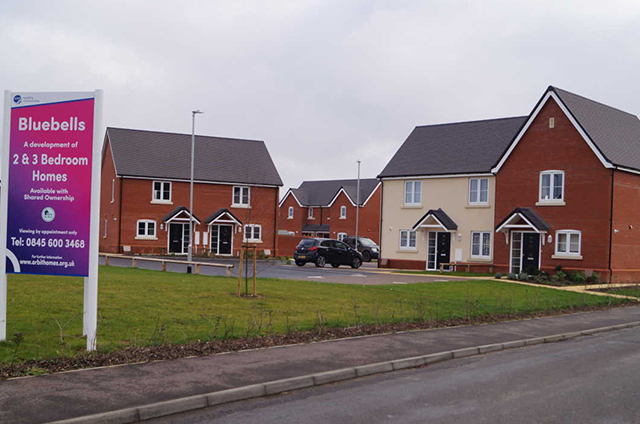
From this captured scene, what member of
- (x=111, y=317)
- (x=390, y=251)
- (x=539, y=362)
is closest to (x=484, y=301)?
(x=539, y=362)

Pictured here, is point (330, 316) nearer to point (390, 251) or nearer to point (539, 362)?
point (539, 362)

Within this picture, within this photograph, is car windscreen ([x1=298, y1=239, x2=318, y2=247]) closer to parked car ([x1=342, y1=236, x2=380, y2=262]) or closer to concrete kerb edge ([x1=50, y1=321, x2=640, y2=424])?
parked car ([x1=342, y1=236, x2=380, y2=262])

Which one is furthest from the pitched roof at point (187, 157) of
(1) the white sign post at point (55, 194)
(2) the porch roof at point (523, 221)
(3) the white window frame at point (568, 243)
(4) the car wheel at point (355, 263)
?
(1) the white sign post at point (55, 194)

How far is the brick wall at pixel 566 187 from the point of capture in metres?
31.8

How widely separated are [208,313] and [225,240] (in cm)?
3753

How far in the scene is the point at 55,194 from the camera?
1062 centimetres

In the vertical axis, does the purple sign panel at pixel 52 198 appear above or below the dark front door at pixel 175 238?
above

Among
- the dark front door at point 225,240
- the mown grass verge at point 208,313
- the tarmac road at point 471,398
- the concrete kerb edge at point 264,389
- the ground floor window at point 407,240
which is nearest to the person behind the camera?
the concrete kerb edge at point 264,389

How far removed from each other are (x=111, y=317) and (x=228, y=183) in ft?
131

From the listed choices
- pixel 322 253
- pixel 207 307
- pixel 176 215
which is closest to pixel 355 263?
pixel 322 253

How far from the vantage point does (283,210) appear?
82750 mm

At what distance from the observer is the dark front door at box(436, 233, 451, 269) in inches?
1561

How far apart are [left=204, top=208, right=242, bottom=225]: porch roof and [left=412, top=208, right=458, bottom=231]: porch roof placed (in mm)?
16521

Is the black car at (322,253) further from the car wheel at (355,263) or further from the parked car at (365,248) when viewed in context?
the parked car at (365,248)
